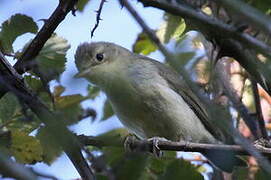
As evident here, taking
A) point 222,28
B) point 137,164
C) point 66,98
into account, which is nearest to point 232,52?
point 222,28

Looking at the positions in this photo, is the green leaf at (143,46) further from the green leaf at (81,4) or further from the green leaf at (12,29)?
the green leaf at (12,29)

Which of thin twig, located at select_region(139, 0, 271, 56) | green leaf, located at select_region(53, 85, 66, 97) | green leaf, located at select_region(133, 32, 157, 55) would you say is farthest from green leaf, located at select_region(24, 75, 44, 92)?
green leaf, located at select_region(133, 32, 157, 55)

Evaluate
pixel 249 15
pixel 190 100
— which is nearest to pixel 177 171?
pixel 249 15

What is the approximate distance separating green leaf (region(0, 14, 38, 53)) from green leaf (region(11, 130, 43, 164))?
1.56 feet

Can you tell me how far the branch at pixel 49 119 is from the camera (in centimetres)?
140

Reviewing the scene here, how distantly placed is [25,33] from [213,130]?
207 centimetres

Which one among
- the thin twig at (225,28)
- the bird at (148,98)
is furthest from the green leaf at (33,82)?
the thin twig at (225,28)

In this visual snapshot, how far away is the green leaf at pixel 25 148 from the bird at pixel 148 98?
92 cm

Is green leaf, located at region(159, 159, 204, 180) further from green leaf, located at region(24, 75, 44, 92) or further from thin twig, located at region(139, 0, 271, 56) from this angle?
green leaf, located at region(24, 75, 44, 92)

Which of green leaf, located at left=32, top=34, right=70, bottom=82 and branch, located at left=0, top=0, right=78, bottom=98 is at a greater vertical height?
branch, located at left=0, top=0, right=78, bottom=98

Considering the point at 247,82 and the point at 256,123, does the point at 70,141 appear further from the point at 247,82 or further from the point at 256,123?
the point at 247,82

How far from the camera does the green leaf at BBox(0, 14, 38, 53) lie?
293 centimetres

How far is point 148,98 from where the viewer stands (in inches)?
161

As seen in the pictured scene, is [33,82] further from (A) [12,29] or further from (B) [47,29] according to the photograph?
(B) [47,29]
